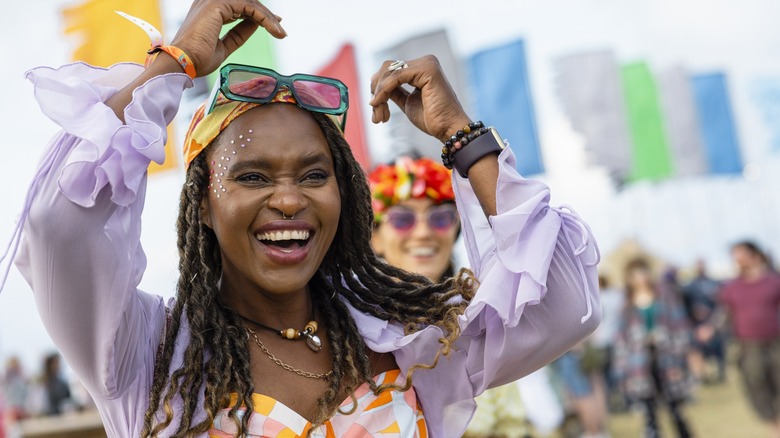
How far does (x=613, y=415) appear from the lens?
16.0 m

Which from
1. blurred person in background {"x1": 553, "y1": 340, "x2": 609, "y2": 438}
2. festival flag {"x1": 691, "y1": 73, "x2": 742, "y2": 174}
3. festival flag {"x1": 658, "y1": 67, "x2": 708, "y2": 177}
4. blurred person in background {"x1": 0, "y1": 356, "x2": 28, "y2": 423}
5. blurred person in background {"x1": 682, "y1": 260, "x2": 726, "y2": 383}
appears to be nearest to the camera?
blurred person in background {"x1": 553, "y1": 340, "x2": 609, "y2": 438}

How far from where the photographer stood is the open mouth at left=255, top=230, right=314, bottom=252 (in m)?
2.32

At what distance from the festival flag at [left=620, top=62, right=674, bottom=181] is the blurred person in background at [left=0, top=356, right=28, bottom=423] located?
35.5 feet

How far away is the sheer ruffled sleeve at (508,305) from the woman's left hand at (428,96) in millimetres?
148

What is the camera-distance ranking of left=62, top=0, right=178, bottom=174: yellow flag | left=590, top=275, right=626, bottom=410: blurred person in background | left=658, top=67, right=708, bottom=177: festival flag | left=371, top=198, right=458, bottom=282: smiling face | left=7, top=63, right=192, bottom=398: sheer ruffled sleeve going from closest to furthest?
left=7, top=63, right=192, bottom=398: sheer ruffled sleeve, left=371, top=198, right=458, bottom=282: smiling face, left=62, top=0, right=178, bottom=174: yellow flag, left=590, top=275, right=626, bottom=410: blurred person in background, left=658, top=67, right=708, bottom=177: festival flag

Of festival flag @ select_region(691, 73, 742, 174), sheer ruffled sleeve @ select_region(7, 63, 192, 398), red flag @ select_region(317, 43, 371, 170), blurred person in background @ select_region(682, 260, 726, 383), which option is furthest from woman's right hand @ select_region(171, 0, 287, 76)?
festival flag @ select_region(691, 73, 742, 174)

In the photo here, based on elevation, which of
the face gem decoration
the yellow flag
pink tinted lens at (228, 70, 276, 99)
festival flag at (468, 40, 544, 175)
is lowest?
festival flag at (468, 40, 544, 175)

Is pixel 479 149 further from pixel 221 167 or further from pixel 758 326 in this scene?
pixel 758 326

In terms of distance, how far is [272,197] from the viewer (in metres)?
2.31

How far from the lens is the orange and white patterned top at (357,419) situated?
2232 mm

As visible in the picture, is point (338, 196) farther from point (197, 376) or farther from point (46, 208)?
point (46, 208)

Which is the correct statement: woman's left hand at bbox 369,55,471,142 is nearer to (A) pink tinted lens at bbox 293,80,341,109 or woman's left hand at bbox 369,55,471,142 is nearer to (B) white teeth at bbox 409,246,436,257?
(A) pink tinted lens at bbox 293,80,341,109

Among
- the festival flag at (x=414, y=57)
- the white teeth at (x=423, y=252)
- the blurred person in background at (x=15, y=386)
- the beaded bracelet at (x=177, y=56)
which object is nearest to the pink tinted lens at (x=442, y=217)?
the white teeth at (x=423, y=252)

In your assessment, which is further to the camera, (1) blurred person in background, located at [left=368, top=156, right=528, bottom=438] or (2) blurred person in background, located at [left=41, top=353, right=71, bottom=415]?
(2) blurred person in background, located at [left=41, top=353, right=71, bottom=415]
